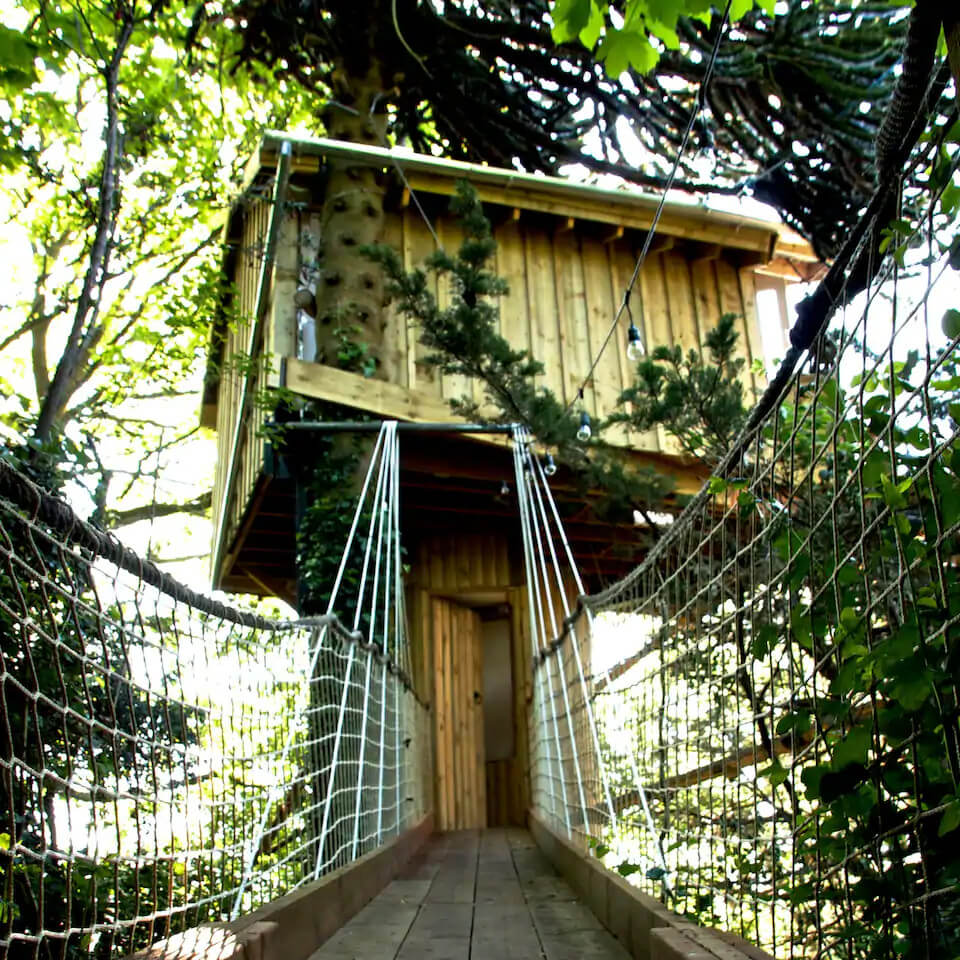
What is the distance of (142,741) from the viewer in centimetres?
156

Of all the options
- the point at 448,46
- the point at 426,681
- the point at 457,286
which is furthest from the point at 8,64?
the point at 426,681

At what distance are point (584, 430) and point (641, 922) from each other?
10.7ft

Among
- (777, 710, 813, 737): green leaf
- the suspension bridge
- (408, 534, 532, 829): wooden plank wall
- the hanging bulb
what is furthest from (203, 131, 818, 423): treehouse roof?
(777, 710, 813, 737): green leaf

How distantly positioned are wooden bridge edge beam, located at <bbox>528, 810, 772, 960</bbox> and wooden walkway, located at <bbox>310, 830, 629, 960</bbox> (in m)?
0.04

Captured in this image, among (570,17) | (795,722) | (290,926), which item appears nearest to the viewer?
(795,722)

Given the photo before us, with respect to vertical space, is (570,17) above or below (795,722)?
above

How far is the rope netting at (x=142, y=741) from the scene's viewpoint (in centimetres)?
136

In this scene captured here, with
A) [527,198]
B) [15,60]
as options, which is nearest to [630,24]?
[15,60]

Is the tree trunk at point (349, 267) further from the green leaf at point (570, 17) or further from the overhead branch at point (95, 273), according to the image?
the green leaf at point (570, 17)

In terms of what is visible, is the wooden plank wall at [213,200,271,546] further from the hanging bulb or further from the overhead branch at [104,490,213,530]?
the overhead branch at [104,490,213,530]

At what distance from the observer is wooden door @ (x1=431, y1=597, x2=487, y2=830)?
296 inches

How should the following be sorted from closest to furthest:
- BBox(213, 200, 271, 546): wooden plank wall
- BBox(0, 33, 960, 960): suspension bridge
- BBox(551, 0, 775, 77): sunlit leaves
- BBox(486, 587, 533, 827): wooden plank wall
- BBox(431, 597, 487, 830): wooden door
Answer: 1. BBox(0, 33, 960, 960): suspension bridge
2. BBox(551, 0, 775, 77): sunlit leaves
3. BBox(213, 200, 271, 546): wooden plank wall
4. BBox(431, 597, 487, 830): wooden door
5. BBox(486, 587, 533, 827): wooden plank wall

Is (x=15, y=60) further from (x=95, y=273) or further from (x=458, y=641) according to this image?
(x=458, y=641)

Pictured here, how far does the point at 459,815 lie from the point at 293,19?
20.4 ft
